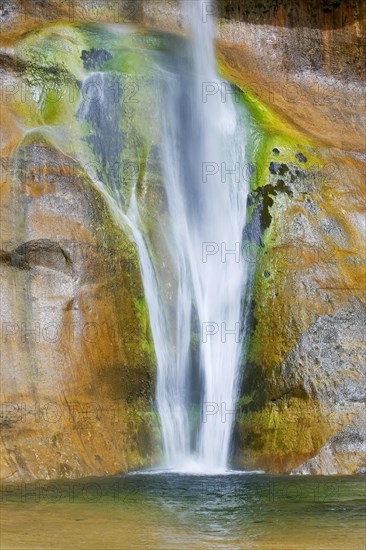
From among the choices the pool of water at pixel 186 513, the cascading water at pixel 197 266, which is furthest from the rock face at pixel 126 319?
the pool of water at pixel 186 513

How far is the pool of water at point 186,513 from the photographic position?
831 centimetres

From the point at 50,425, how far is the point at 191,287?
2.81 metres

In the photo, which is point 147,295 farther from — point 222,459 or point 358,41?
point 358,41

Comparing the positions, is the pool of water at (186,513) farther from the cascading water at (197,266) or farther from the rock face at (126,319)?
the cascading water at (197,266)

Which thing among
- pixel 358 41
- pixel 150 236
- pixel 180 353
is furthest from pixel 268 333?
pixel 358 41

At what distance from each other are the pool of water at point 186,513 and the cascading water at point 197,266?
3.35ft

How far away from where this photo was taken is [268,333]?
12.6 metres

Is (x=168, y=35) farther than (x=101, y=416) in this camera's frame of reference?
Yes

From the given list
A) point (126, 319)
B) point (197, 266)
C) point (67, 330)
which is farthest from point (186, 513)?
point (197, 266)

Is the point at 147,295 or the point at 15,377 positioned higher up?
the point at 147,295

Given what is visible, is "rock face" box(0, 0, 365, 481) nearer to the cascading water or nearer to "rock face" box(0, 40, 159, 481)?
"rock face" box(0, 40, 159, 481)

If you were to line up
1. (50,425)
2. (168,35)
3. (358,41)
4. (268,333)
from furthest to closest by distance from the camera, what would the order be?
(358,41) < (168,35) < (268,333) < (50,425)

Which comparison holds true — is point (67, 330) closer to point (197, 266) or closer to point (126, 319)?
point (126, 319)

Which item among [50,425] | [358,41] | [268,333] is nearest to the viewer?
[50,425]
